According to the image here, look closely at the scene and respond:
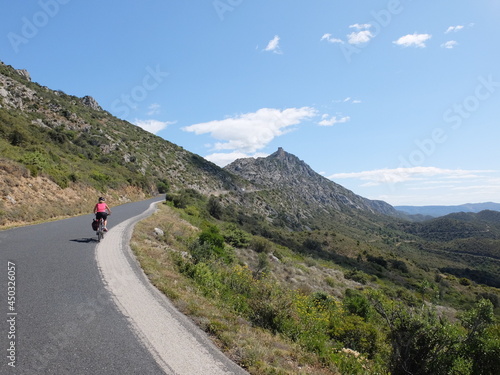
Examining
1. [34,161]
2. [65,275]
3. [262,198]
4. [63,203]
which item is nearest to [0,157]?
[34,161]

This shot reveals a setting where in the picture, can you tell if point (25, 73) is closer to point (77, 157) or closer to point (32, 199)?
point (77, 157)

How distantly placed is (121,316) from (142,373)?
6.02 feet

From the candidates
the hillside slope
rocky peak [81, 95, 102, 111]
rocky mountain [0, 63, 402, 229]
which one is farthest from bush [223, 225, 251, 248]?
rocky peak [81, 95, 102, 111]

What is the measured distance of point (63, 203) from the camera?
2097 cm

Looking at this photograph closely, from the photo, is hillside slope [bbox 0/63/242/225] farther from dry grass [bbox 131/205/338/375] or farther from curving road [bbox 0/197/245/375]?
dry grass [bbox 131/205/338/375]

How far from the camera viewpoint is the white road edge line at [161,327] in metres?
4.21

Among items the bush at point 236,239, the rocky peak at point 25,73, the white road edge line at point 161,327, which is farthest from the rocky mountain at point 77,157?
the bush at point 236,239

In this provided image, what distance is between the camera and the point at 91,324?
4965mm

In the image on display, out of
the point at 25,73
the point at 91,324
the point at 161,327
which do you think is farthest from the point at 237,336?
the point at 25,73

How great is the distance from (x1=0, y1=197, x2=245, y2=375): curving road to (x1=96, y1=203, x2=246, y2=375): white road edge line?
1 cm

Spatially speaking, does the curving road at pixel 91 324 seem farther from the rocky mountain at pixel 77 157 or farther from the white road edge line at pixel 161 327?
the rocky mountain at pixel 77 157

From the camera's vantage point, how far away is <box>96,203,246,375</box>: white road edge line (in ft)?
13.8

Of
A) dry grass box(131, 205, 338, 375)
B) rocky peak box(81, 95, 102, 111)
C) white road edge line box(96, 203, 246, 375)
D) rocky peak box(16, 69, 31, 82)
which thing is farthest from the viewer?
rocky peak box(81, 95, 102, 111)

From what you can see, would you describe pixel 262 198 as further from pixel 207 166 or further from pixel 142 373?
pixel 142 373
